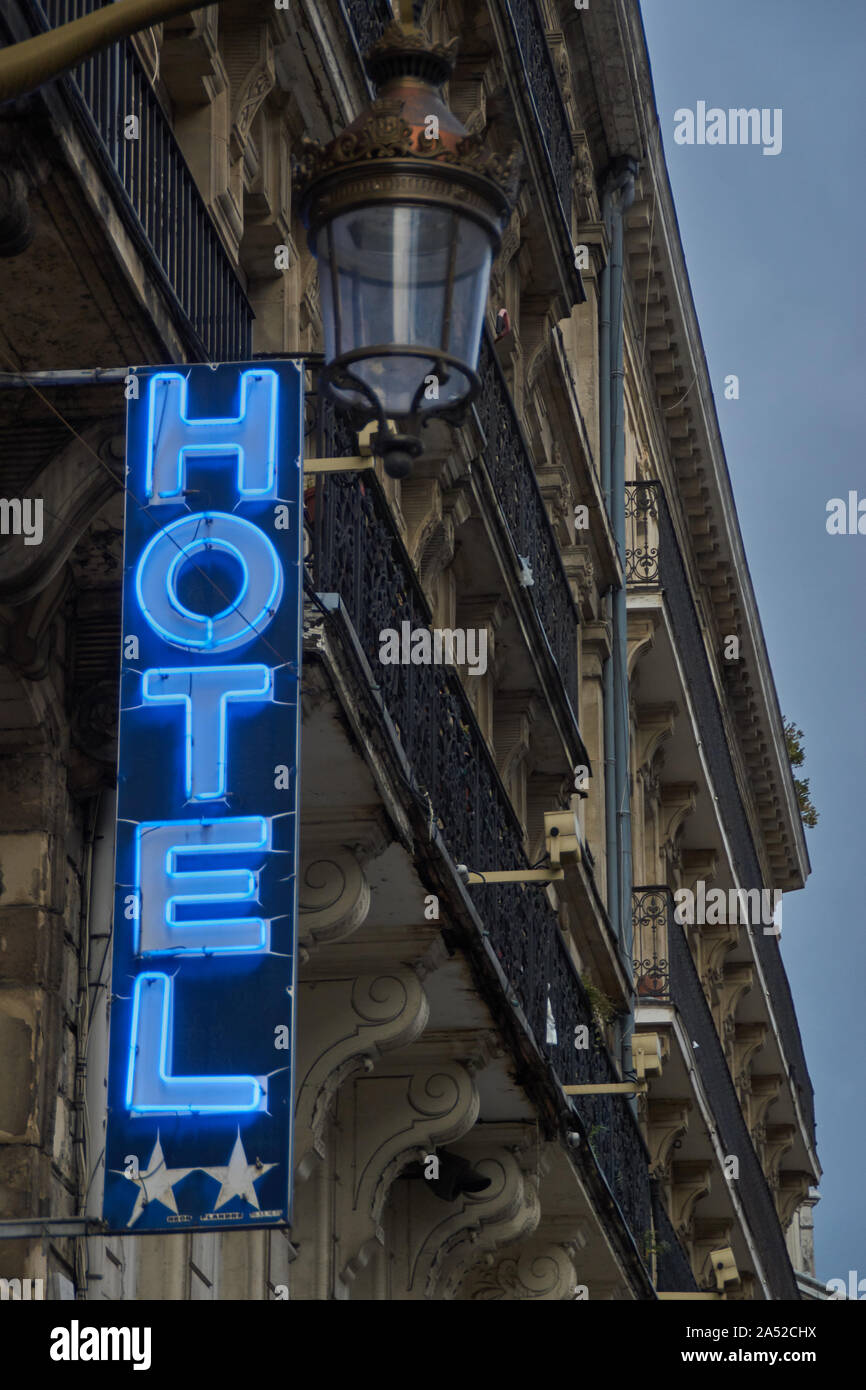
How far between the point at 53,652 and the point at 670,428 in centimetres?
2272

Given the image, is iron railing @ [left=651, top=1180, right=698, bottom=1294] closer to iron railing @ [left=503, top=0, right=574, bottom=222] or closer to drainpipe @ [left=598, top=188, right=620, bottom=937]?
drainpipe @ [left=598, top=188, right=620, bottom=937]

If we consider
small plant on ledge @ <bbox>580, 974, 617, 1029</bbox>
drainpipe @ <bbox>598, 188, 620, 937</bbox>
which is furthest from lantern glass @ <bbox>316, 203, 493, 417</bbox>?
drainpipe @ <bbox>598, 188, 620, 937</bbox>

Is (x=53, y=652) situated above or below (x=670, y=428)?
below

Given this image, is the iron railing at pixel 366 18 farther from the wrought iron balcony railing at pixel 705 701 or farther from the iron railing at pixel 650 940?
the iron railing at pixel 650 940

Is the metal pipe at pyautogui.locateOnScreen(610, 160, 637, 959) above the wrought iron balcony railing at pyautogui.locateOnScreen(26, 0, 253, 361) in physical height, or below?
above

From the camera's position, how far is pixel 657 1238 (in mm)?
25781

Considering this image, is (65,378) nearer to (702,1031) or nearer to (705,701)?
Answer: (702,1031)

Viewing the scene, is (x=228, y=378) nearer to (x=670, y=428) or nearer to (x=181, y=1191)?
(x=181, y=1191)

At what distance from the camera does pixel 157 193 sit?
36.9 ft

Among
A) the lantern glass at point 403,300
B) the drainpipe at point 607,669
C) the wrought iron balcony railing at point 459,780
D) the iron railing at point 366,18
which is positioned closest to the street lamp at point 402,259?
the lantern glass at point 403,300

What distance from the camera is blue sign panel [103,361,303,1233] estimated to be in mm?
9195

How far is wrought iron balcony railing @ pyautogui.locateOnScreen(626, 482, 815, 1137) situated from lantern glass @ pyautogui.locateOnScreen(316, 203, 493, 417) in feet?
66.6

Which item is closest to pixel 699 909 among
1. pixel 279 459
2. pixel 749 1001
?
pixel 749 1001

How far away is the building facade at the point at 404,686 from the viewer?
1109cm
